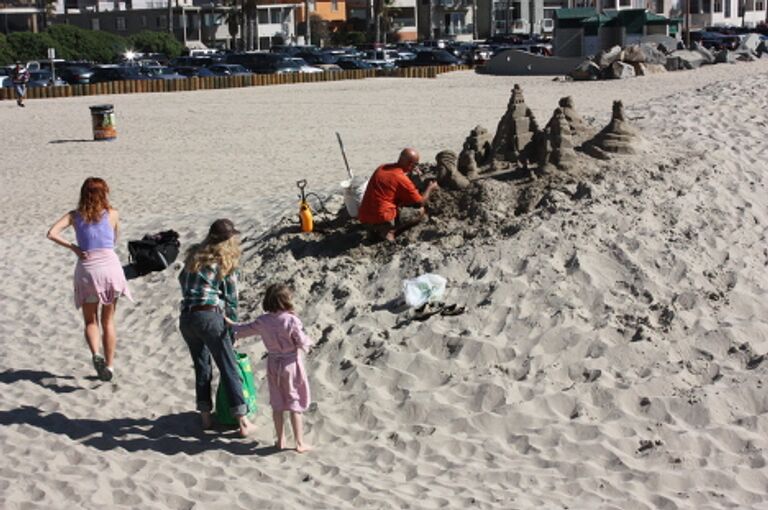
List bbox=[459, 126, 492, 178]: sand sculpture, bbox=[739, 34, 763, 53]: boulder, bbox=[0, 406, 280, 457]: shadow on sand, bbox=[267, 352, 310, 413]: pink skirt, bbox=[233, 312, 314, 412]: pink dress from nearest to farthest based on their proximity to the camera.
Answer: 1. bbox=[233, 312, 314, 412]: pink dress
2. bbox=[267, 352, 310, 413]: pink skirt
3. bbox=[0, 406, 280, 457]: shadow on sand
4. bbox=[459, 126, 492, 178]: sand sculpture
5. bbox=[739, 34, 763, 53]: boulder

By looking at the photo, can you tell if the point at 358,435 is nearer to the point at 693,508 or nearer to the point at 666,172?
the point at 693,508

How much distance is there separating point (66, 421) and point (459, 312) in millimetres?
3064

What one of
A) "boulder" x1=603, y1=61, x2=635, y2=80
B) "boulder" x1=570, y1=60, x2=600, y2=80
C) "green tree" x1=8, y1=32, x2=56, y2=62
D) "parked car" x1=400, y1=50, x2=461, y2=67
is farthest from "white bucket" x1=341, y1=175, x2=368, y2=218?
"green tree" x1=8, y1=32, x2=56, y2=62

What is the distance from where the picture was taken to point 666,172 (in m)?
10.5

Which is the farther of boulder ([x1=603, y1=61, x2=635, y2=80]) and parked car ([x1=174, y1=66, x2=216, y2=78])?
parked car ([x1=174, y1=66, x2=216, y2=78])

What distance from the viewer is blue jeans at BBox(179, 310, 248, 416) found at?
743 centimetres

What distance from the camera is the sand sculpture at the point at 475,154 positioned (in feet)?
35.9

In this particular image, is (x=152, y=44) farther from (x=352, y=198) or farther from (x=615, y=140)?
(x=615, y=140)

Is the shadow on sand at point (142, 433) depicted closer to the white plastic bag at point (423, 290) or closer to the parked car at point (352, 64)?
the white plastic bag at point (423, 290)

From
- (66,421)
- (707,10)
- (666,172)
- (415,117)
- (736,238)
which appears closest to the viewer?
(66,421)

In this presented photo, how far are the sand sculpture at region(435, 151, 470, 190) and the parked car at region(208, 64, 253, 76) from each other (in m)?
35.4

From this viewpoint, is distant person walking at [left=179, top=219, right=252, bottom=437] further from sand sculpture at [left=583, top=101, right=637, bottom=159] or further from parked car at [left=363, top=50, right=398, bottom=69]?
parked car at [left=363, top=50, right=398, bottom=69]

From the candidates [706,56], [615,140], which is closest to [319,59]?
[706,56]

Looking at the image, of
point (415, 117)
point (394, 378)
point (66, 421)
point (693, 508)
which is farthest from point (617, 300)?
point (415, 117)
